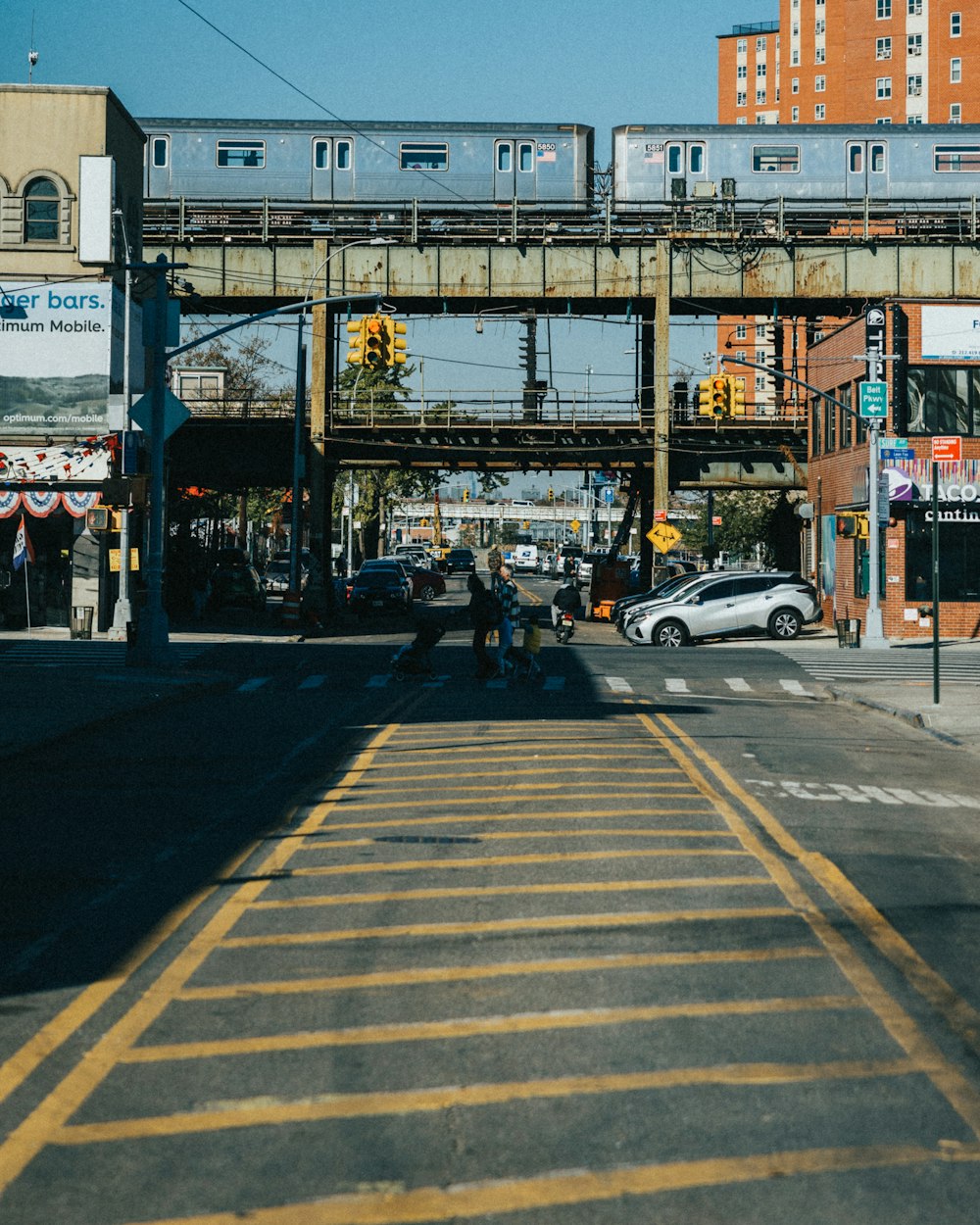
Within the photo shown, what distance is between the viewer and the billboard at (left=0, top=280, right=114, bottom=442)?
1490 inches

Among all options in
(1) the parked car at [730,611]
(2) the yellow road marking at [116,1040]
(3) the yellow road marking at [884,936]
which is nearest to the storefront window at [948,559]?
(1) the parked car at [730,611]

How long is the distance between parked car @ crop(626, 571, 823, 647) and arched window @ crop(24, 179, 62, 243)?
17514mm

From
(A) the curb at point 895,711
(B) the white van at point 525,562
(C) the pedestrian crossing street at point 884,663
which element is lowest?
(A) the curb at point 895,711

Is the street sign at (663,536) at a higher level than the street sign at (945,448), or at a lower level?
higher

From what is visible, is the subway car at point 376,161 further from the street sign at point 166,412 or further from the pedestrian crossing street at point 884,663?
the street sign at point 166,412

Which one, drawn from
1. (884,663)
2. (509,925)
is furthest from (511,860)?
(884,663)

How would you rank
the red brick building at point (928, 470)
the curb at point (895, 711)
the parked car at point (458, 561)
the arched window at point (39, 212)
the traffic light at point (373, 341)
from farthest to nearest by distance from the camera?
the parked car at point (458, 561) → the red brick building at point (928, 470) → the arched window at point (39, 212) → the traffic light at point (373, 341) → the curb at point (895, 711)

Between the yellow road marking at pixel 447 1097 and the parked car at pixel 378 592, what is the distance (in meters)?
44.0

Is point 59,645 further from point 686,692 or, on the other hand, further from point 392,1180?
point 392,1180

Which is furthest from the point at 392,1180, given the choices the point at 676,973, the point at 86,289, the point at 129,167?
the point at 129,167

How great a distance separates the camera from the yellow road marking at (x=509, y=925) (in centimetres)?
800

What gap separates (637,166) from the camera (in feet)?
165

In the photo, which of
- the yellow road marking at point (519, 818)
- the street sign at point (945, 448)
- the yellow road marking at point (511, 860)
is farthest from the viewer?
the street sign at point (945, 448)

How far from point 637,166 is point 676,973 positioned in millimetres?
46031
